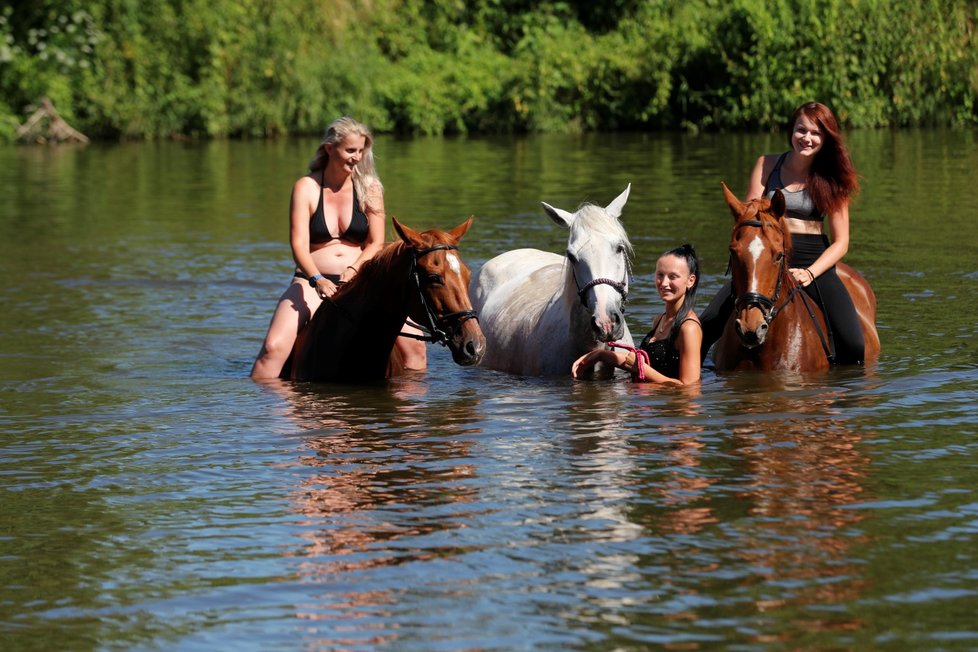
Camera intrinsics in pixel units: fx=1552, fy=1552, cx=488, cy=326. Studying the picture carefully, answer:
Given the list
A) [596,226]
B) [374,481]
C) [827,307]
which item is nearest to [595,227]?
[596,226]

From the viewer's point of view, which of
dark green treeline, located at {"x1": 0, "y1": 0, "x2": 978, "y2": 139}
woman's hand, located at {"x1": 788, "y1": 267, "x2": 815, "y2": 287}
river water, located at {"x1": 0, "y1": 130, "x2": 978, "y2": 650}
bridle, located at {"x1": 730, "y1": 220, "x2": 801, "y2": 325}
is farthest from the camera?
dark green treeline, located at {"x1": 0, "y1": 0, "x2": 978, "y2": 139}

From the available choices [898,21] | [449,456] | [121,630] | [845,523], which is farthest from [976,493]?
[898,21]

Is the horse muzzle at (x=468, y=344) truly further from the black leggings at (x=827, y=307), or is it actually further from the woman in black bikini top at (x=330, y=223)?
the black leggings at (x=827, y=307)

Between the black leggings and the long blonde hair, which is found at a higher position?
the long blonde hair

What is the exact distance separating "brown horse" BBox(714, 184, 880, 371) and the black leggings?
0.08 metres

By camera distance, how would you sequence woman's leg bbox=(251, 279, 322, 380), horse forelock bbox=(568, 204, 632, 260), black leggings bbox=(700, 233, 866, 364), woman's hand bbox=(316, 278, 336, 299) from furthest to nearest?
woman's leg bbox=(251, 279, 322, 380) < black leggings bbox=(700, 233, 866, 364) < woman's hand bbox=(316, 278, 336, 299) < horse forelock bbox=(568, 204, 632, 260)

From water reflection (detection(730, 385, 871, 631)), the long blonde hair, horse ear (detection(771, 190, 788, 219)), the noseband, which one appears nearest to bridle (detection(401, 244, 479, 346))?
the long blonde hair

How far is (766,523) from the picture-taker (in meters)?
6.56

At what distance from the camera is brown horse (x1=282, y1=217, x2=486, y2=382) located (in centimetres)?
867

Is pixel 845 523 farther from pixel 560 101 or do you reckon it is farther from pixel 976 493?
pixel 560 101

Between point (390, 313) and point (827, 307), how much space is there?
9.14 ft

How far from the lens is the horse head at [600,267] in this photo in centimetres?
875

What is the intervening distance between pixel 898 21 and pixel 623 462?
A: 97.3 feet

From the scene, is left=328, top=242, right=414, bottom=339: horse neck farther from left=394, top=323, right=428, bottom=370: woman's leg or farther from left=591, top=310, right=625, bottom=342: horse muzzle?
left=591, top=310, right=625, bottom=342: horse muzzle
